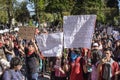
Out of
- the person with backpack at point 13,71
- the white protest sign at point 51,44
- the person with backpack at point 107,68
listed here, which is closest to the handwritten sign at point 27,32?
the white protest sign at point 51,44

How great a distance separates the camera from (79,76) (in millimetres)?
8828

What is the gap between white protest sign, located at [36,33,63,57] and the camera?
10031 mm

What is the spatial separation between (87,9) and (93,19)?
58.8 meters

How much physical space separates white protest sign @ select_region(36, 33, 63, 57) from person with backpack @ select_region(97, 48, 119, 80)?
6.86 feet

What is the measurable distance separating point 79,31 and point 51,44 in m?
1.15

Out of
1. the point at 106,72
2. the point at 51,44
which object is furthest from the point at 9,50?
the point at 106,72

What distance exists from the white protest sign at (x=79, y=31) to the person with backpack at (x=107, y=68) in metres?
1.20

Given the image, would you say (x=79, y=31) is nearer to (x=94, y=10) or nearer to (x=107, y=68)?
(x=107, y=68)

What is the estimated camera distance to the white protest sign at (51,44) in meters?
10.0

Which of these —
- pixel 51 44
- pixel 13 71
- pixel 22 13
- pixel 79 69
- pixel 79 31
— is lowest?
pixel 22 13

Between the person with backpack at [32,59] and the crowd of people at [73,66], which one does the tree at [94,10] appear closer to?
the person with backpack at [32,59]

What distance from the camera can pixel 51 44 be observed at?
1023 centimetres

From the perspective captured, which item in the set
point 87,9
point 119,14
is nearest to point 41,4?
point 87,9

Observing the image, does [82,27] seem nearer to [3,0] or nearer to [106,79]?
[106,79]
